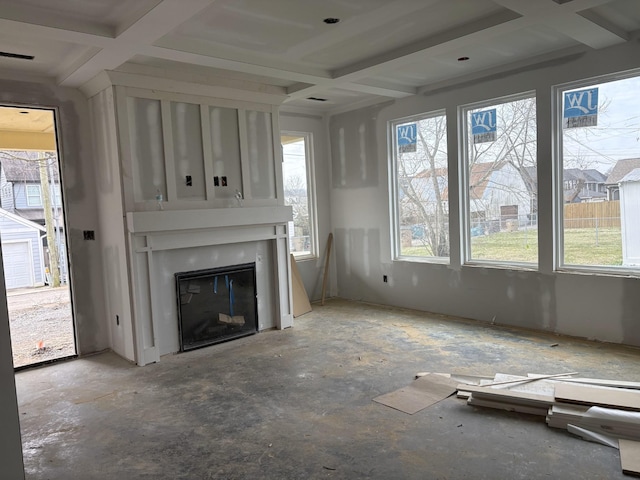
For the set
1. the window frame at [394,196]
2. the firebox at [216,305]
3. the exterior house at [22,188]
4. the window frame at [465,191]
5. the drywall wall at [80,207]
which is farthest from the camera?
the window frame at [394,196]

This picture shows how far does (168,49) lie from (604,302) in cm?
464

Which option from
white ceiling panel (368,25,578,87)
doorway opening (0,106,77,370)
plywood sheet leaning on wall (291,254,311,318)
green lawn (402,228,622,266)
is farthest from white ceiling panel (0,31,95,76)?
green lawn (402,228,622,266)

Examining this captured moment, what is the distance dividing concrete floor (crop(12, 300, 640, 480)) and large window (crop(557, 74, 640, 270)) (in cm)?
95

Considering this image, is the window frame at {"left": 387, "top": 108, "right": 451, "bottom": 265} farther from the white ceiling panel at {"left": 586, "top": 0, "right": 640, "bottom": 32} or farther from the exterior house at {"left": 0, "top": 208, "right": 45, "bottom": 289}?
the exterior house at {"left": 0, "top": 208, "right": 45, "bottom": 289}

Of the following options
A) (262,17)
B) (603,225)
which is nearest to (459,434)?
(603,225)

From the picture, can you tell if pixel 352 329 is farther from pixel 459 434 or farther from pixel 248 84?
pixel 248 84

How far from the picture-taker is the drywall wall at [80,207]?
4.72m

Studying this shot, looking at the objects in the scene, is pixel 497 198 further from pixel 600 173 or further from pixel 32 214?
pixel 32 214

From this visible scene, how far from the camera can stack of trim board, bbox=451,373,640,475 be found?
273 centimetres

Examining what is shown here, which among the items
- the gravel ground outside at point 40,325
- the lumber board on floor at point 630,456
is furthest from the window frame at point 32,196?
the lumber board on floor at point 630,456

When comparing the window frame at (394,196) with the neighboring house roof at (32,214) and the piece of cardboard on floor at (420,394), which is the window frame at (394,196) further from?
the neighboring house roof at (32,214)

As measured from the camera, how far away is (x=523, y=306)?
5176 millimetres

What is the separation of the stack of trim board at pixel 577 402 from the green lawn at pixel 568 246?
1.60 metres

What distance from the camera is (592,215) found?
4676 millimetres
